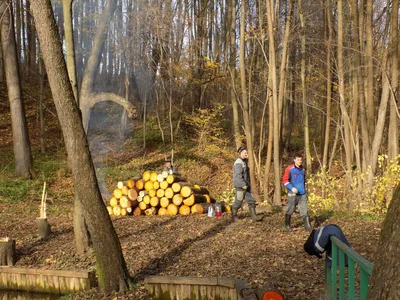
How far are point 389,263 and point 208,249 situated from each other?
596 centimetres

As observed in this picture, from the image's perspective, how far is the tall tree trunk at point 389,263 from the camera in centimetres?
219

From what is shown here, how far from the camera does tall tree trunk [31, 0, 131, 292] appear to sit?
592 cm

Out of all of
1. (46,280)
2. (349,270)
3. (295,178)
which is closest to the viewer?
(349,270)

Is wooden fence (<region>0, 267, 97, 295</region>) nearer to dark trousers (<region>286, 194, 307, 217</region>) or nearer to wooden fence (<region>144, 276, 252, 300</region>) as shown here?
wooden fence (<region>144, 276, 252, 300</region>)

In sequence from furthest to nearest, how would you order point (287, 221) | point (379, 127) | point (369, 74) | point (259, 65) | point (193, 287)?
point (259, 65) < point (369, 74) < point (379, 127) < point (287, 221) < point (193, 287)

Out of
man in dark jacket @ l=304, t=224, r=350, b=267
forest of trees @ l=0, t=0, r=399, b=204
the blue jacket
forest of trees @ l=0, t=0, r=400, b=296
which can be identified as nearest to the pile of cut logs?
forest of trees @ l=0, t=0, r=399, b=204

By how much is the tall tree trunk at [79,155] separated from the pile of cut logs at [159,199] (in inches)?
235

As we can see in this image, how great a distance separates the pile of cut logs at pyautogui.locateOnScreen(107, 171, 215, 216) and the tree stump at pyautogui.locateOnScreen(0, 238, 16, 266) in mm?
4688

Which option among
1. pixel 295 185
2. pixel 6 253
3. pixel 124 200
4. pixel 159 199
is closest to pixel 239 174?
pixel 295 185

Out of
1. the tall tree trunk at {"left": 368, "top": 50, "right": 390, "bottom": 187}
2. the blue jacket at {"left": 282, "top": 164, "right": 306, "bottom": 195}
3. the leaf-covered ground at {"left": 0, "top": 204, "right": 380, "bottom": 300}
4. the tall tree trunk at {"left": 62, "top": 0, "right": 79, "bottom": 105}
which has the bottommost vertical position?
the leaf-covered ground at {"left": 0, "top": 204, "right": 380, "bottom": 300}

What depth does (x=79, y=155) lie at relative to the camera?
6023 millimetres

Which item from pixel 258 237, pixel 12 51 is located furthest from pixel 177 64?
pixel 258 237

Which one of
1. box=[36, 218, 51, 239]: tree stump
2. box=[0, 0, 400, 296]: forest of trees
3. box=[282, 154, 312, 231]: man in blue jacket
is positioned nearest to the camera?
box=[282, 154, 312, 231]: man in blue jacket

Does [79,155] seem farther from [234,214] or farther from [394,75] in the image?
[394,75]
